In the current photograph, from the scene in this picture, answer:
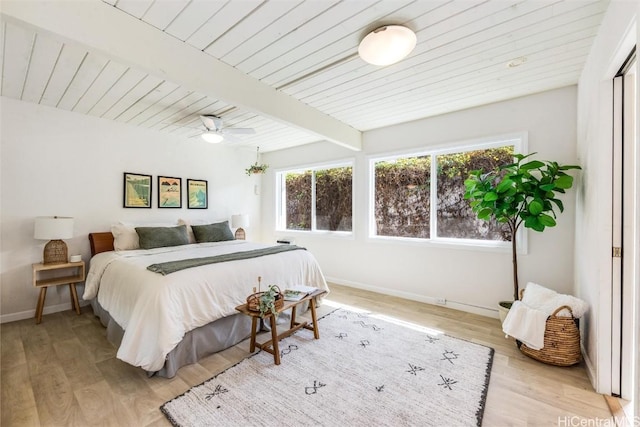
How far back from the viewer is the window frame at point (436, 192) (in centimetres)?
297

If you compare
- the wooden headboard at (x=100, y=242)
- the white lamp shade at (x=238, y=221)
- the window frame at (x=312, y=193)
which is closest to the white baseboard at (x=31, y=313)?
the wooden headboard at (x=100, y=242)

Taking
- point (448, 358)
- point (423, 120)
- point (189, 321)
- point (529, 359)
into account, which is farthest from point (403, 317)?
point (423, 120)

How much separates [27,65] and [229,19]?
2003mm

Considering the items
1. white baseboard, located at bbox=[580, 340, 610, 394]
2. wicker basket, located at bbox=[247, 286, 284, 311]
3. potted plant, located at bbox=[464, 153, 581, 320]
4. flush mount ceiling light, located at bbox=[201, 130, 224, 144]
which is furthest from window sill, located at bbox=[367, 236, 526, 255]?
flush mount ceiling light, located at bbox=[201, 130, 224, 144]

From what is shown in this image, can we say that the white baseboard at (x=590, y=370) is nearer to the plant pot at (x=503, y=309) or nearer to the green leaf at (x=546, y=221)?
the plant pot at (x=503, y=309)

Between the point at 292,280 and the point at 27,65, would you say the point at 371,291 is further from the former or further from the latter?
the point at 27,65

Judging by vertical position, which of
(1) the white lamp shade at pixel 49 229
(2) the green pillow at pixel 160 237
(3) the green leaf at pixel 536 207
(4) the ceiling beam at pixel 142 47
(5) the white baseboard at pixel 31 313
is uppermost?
(4) the ceiling beam at pixel 142 47

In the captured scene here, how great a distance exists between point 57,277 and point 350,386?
3697mm

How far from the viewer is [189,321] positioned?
2.12 m

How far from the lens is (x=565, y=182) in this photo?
2.29m

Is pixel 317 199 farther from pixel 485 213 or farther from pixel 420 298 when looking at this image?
pixel 485 213

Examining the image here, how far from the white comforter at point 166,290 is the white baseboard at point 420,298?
1.31 metres

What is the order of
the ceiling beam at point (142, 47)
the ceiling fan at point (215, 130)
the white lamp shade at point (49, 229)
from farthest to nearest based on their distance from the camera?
1. the ceiling fan at point (215, 130)
2. the white lamp shade at point (49, 229)
3. the ceiling beam at point (142, 47)

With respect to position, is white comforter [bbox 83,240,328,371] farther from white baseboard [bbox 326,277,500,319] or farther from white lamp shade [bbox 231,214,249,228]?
white lamp shade [bbox 231,214,249,228]
